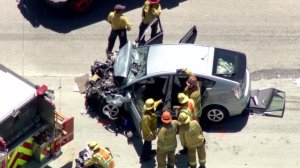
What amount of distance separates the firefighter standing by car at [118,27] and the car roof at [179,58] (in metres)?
1.51

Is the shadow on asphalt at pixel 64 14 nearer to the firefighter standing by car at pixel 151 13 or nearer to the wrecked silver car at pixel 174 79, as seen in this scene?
the firefighter standing by car at pixel 151 13

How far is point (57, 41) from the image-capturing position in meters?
18.7

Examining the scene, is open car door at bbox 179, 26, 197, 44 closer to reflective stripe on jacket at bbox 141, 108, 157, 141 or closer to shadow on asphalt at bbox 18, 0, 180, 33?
shadow on asphalt at bbox 18, 0, 180, 33

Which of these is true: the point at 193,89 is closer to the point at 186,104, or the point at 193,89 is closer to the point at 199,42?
the point at 186,104

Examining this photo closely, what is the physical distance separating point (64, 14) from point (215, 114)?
5.40 meters

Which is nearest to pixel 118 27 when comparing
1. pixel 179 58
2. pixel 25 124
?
pixel 179 58

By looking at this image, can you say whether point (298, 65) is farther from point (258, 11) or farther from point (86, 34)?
point (86, 34)

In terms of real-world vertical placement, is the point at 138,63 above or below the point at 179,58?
below

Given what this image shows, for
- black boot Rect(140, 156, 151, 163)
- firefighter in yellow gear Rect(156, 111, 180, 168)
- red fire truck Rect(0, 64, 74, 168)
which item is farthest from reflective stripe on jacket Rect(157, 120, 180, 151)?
red fire truck Rect(0, 64, 74, 168)

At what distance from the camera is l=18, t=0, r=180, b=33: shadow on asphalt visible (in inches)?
757

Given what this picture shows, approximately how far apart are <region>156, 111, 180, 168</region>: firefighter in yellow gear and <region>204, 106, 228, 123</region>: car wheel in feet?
5.80

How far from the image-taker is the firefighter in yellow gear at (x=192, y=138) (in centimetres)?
1418

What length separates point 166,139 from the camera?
1431 centimetres

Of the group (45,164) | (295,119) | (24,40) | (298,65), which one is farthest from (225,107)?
(24,40)
